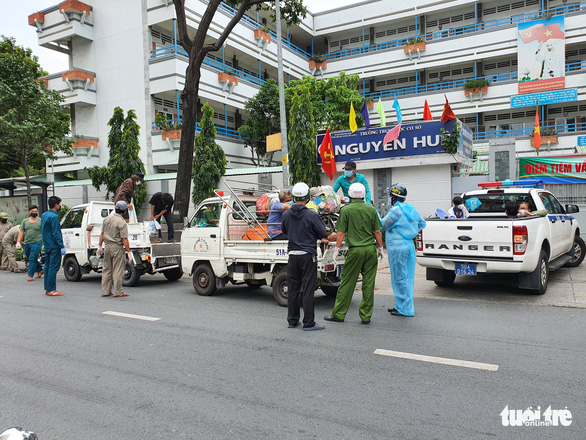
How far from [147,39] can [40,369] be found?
81.9ft

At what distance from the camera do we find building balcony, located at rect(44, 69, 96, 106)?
2739 cm

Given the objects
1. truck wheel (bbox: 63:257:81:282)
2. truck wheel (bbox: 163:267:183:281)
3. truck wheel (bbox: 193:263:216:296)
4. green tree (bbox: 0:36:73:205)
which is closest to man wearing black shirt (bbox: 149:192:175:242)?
truck wheel (bbox: 163:267:183:281)

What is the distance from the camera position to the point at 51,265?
364 inches

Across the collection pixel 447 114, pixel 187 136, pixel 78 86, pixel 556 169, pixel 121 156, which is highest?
pixel 78 86

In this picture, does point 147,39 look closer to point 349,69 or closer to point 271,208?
point 349,69

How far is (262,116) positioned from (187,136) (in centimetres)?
1540

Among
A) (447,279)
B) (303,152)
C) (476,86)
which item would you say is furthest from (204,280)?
(476,86)

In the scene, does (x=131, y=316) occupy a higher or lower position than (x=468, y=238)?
lower

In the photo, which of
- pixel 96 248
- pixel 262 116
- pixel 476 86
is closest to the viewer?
pixel 96 248

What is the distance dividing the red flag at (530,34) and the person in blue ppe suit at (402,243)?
28.7 m

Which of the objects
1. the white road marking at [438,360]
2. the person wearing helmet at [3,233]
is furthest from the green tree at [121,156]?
the white road marking at [438,360]

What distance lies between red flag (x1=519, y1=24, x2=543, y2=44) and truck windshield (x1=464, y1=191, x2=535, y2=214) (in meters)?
25.2

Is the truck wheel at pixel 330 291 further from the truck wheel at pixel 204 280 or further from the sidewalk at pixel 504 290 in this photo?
the truck wheel at pixel 204 280

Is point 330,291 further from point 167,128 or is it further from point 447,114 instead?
point 167,128
